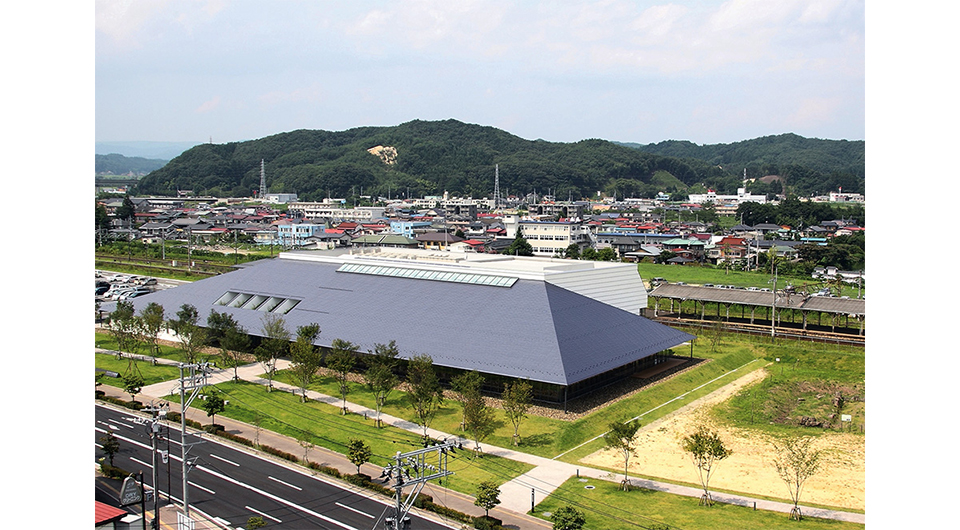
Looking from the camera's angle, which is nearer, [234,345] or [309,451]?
[309,451]

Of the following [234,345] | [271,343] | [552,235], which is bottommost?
[234,345]

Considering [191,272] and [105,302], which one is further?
[191,272]

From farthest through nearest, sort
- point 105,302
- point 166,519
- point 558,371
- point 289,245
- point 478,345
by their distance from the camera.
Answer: point 289,245, point 105,302, point 478,345, point 558,371, point 166,519

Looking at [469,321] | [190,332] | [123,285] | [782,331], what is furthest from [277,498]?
[123,285]

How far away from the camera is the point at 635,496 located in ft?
84.6

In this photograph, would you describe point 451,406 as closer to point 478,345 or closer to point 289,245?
point 478,345

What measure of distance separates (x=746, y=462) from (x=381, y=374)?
1555 centimetres

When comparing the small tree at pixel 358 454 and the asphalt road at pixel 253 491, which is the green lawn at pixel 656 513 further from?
the small tree at pixel 358 454

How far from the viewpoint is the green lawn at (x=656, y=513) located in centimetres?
2348

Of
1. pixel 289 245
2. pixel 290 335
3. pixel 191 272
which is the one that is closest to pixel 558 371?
pixel 290 335

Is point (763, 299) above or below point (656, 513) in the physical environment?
above

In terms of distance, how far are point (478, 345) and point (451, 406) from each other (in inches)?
130

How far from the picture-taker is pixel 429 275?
1797 inches

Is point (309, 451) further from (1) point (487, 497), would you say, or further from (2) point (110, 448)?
(1) point (487, 497)
